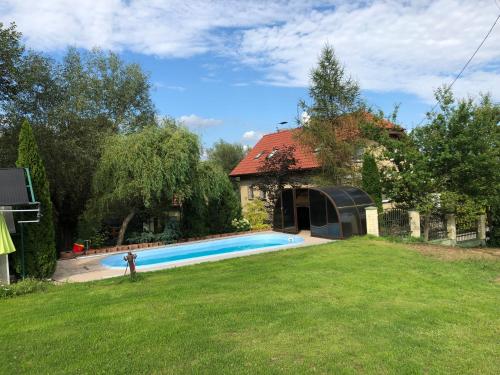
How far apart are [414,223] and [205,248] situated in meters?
8.95

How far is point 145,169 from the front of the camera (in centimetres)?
1528

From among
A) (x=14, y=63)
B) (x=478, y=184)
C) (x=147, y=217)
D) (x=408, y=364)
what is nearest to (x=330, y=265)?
(x=408, y=364)

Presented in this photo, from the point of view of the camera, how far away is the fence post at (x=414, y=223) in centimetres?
1680

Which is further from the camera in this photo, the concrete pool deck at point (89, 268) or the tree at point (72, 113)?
the tree at point (72, 113)

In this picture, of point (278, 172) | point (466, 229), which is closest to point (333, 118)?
point (278, 172)

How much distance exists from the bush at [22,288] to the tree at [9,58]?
27.2ft

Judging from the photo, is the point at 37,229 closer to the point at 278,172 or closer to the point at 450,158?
the point at 278,172

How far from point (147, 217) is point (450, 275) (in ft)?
42.7

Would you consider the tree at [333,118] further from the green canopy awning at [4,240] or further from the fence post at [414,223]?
the green canopy awning at [4,240]

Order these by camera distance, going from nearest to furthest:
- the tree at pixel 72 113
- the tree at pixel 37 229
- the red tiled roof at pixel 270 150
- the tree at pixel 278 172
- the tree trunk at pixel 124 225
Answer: the tree at pixel 37 229
the tree at pixel 72 113
the tree trunk at pixel 124 225
the tree at pixel 278 172
the red tiled roof at pixel 270 150

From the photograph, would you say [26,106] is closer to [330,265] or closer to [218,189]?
[218,189]

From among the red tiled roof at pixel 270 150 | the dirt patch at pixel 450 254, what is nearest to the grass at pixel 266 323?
the dirt patch at pixel 450 254

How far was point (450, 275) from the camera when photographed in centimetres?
922

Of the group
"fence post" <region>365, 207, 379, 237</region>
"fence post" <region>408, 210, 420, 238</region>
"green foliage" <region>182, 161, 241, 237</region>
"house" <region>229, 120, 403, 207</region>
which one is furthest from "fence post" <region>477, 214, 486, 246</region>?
"green foliage" <region>182, 161, 241, 237</region>
